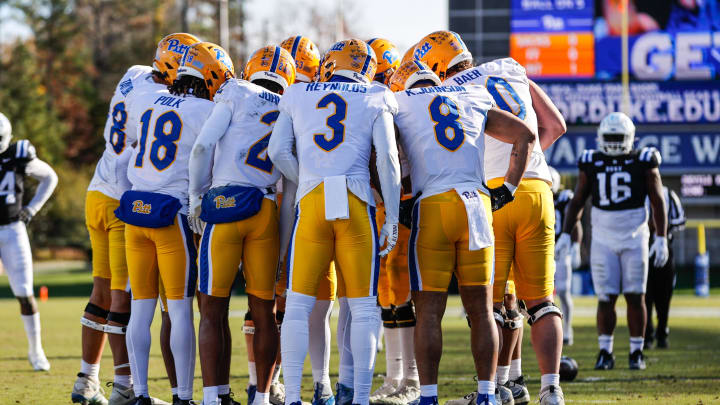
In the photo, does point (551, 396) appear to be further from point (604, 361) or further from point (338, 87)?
point (604, 361)

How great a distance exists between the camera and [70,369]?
29.1ft

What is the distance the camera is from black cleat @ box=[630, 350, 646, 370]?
878cm

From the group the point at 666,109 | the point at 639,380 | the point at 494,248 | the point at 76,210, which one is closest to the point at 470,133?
the point at 494,248

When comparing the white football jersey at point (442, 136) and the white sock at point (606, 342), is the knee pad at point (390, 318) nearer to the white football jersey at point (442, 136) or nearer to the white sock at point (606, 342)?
the white football jersey at point (442, 136)

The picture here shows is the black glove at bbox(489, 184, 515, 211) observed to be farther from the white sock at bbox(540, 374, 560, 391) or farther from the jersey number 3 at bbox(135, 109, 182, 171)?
the jersey number 3 at bbox(135, 109, 182, 171)

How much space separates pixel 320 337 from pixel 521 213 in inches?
57.3

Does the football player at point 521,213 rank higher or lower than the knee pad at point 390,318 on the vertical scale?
higher

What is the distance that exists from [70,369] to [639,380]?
468 cm

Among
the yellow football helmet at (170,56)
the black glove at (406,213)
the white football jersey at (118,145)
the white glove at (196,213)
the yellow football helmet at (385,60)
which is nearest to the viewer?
the white glove at (196,213)

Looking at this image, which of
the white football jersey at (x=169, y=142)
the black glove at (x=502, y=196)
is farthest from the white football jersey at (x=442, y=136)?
the white football jersey at (x=169, y=142)

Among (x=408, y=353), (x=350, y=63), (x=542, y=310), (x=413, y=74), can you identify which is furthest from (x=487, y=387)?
(x=350, y=63)

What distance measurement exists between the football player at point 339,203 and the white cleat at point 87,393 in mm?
1832

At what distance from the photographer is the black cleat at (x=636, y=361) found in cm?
878

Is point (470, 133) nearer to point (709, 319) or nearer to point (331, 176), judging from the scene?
point (331, 176)
